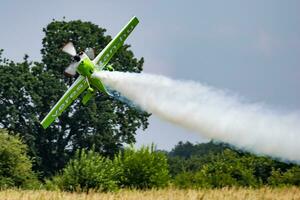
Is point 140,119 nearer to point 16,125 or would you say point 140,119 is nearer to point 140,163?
point 16,125

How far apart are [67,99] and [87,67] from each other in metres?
5.70

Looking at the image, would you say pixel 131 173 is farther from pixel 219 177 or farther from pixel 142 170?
pixel 219 177

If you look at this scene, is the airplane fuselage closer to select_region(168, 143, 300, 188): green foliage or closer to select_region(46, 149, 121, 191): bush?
select_region(46, 149, 121, 191): bush

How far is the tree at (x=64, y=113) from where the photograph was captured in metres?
78.2

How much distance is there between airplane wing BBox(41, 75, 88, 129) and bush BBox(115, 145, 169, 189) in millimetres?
6048

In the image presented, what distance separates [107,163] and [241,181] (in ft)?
55.4

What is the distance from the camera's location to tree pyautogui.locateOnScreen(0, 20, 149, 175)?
257ft

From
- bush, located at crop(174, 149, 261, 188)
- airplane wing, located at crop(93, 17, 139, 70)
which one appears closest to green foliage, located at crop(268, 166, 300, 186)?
bush, located at crop(174, 149, 261, 188)

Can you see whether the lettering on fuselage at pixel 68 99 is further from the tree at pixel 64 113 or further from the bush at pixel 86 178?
the tree at pixel 64 113

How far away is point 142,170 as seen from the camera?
159 feet

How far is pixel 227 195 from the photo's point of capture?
29406 mm

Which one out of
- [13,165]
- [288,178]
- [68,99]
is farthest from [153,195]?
[288,178]

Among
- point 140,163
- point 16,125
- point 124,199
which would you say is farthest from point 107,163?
point 16,125

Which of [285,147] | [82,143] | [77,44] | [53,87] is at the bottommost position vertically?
[285,147]
